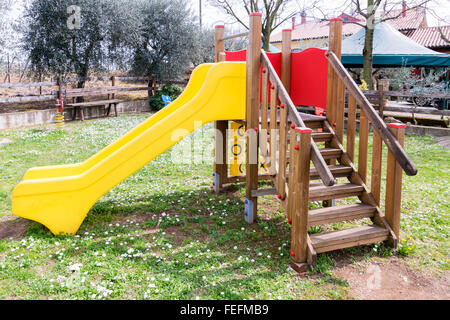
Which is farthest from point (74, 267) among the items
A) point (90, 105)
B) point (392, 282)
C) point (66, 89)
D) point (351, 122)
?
point (90, 105)

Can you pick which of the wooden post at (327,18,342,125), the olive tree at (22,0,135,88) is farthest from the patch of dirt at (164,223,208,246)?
the olive tree at (22,0,135,88)

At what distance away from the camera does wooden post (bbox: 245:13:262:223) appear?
4.71 meters

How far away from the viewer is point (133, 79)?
17859 millimetres

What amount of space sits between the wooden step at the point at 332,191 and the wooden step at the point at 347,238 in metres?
0.43

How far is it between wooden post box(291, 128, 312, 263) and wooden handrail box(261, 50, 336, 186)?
0.09m

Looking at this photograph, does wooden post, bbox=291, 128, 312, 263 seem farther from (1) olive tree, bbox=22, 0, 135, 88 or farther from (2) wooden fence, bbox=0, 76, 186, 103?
(1) olive tree, bbox=22, 0, 135, 88

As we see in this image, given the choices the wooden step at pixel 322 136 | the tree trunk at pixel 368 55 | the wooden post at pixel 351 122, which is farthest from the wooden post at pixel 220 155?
the tree trunk at pixel 368 55

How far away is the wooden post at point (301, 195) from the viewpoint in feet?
12.1

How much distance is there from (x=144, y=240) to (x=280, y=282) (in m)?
1.79

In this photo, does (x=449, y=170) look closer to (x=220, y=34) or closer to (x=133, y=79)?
(x=220, y=34)

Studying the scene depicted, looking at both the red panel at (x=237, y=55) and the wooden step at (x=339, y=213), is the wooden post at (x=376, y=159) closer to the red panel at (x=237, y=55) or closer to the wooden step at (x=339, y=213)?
the wooden step at (x=339, y=213)
